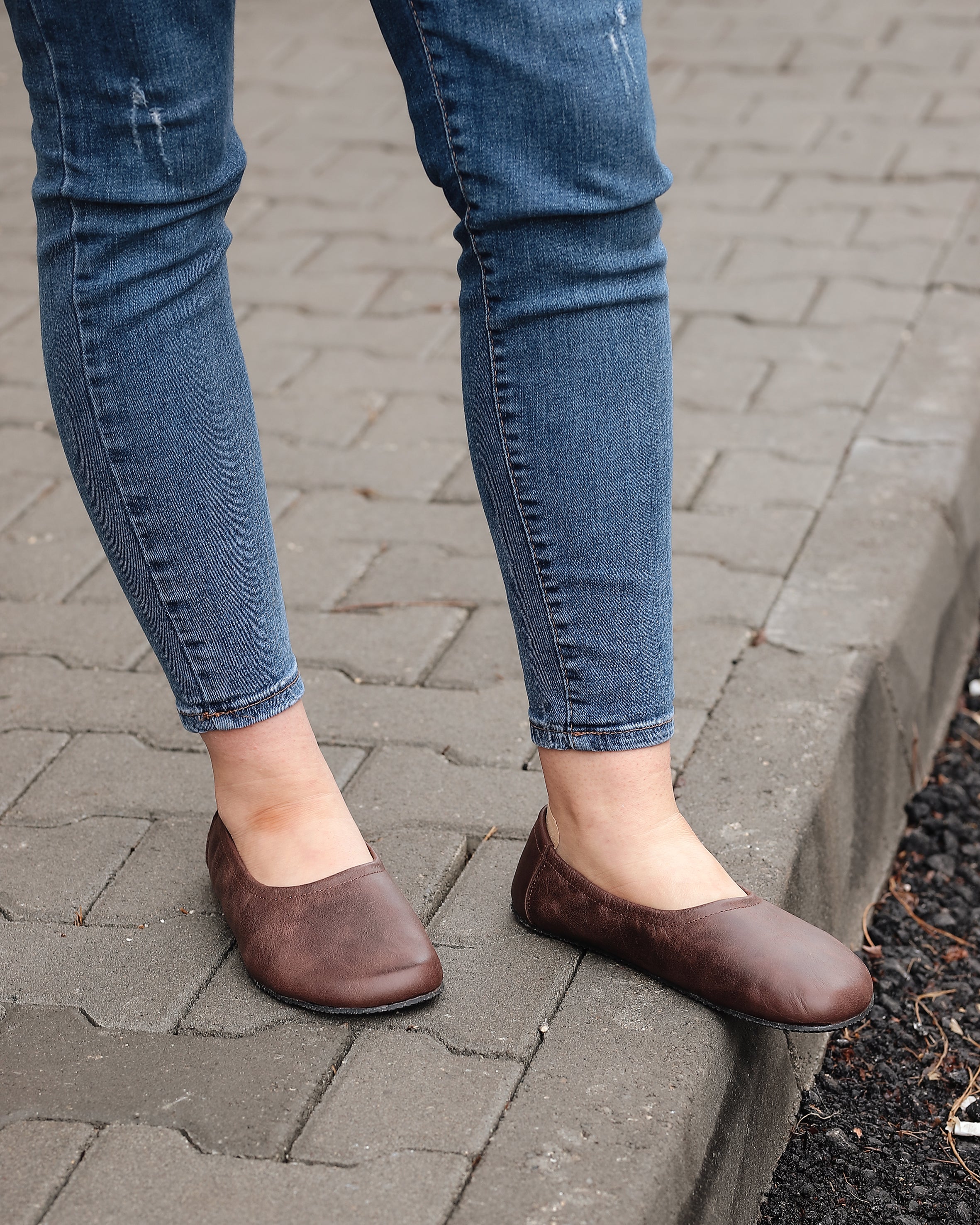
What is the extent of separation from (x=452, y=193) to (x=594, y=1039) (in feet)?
2.55

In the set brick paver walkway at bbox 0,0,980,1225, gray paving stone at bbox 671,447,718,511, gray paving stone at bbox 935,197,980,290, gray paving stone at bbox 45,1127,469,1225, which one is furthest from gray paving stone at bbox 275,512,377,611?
gray paving stone at bbox 935,197,980,290

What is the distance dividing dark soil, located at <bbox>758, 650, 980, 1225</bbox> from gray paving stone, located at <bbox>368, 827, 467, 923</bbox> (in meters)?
0.46

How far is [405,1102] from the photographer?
4.30ft

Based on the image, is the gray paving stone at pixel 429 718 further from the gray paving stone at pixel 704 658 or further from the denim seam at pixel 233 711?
the denim seam at pixel 233 711

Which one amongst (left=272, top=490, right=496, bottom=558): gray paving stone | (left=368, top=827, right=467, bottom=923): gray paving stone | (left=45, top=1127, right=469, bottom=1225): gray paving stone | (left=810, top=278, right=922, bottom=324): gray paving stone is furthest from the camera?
(left=810, top=278, right=922, bottom=324): gray paving stone

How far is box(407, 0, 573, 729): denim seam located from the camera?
1.22 m

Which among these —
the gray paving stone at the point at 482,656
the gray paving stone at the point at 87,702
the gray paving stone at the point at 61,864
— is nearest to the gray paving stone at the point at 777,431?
the gray paving stone at the point at 482,656

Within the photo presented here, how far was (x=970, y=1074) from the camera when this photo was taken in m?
1.64

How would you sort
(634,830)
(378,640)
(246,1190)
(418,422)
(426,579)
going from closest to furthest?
(246,1190), (634,830), (378,640), (426,579), (418,422)

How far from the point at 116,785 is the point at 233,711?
1.54 ft

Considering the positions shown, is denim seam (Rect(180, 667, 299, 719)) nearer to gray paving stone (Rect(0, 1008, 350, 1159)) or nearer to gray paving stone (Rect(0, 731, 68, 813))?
gray paving stone (Rect(0, 1008, 350, 1159))

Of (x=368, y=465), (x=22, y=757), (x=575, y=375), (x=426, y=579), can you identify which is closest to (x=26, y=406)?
(x=368, y=465)

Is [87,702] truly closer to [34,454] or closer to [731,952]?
[34,454]

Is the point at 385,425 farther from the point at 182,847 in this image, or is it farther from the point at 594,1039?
the point at 594,1039
